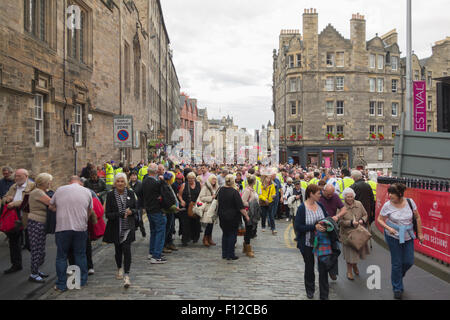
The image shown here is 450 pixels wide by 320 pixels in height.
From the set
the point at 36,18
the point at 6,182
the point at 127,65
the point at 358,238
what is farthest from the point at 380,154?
the point at 6,182

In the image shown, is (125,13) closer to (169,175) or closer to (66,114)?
(66,114)

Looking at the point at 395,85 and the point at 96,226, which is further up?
the point at 395,85

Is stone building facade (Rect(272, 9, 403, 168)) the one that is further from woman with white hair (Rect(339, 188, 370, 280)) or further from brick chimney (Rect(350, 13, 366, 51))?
woman with white hair (Rect(339, 188, 370, 280))

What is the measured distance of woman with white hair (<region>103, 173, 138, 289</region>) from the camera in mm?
6221

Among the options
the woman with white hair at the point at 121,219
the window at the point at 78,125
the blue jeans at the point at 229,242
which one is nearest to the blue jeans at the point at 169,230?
the blue jeans at the point at 229,242

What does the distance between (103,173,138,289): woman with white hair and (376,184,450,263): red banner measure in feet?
19.0

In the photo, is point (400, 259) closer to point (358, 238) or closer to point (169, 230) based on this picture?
point (358, 238)

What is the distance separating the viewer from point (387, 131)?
50.4m

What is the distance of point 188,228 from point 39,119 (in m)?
7.38

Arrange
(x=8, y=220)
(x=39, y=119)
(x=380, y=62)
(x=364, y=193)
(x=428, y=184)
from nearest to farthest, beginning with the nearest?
(x=8, y=220) → (x=428, y=184) → (x=364, y=193) → (x=39, y=119) → (x=380, y=62)

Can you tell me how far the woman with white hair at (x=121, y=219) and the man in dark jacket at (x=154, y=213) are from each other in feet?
3.53

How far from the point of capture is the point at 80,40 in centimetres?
1811

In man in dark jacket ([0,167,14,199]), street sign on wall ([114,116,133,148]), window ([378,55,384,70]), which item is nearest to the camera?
man in dark jacket ([0,167,14,199])

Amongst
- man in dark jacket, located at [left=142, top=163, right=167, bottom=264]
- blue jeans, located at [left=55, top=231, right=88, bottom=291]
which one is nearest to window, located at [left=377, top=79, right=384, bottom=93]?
man in dark jacket, located at [left=142, top=163, right=167, bottom=264]
